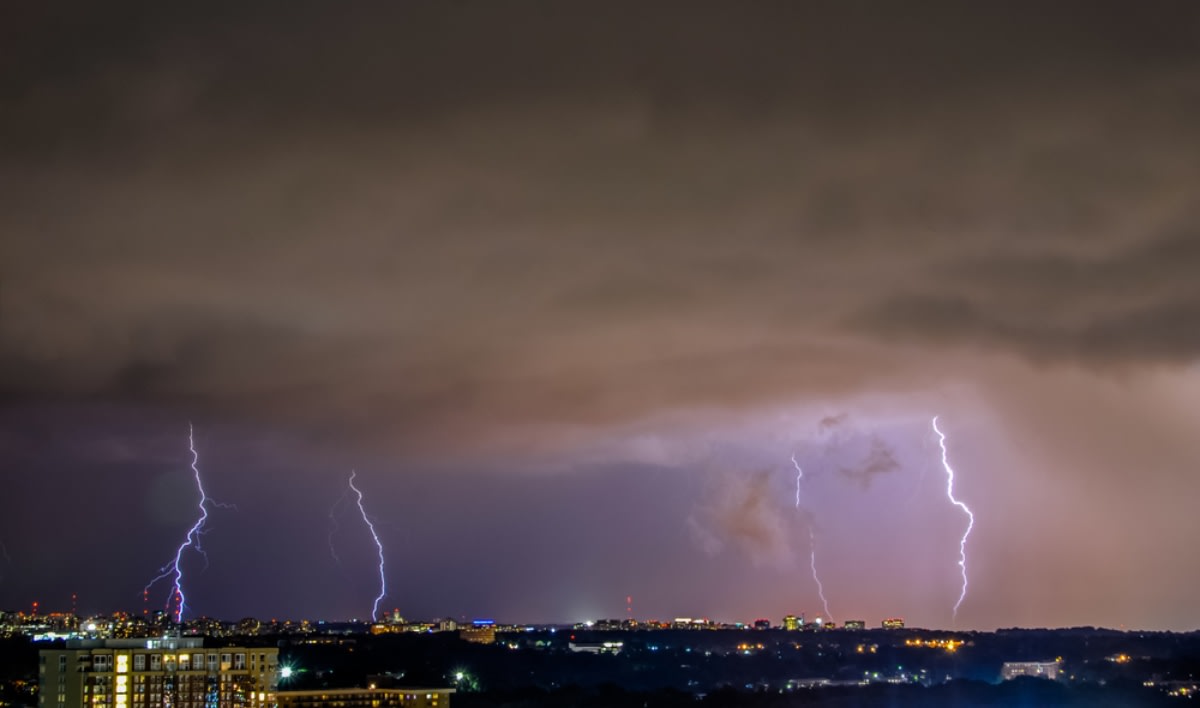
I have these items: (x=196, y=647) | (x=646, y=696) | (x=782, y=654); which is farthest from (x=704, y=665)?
(x=196, y=647)

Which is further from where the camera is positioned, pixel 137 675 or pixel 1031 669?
pixel 1031 669

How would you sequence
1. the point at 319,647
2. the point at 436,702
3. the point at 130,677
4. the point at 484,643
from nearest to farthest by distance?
the point at 130,677
the point at 436,702
the point at 319,647
the point at 484,643

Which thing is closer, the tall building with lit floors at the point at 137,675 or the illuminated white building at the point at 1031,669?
the tall building with lit floors at the point at 137,675

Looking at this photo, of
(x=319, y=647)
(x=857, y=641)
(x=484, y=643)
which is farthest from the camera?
(x=857, y=641)

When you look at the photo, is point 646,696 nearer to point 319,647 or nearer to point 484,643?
point 319,647

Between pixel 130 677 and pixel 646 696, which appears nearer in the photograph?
pixel 130 677

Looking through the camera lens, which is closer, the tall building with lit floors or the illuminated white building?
the tall building with lit floors

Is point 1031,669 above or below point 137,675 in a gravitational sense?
below

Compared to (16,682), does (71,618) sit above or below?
above
